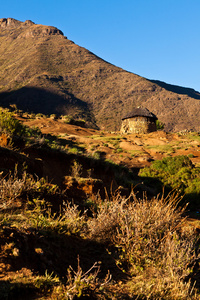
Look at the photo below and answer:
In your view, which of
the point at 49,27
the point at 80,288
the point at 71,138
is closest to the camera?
the point at 80,288

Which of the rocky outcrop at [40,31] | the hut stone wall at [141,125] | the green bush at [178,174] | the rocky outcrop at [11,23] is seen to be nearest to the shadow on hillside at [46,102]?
the hut stone wall at [141,125]

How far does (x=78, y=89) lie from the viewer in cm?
10094

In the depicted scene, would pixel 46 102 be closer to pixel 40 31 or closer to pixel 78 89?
pixel 78 89

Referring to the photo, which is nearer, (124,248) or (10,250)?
(10,250)

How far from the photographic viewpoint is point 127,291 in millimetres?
2879

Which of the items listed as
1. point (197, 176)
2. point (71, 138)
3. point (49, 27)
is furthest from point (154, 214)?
point (49, 27)

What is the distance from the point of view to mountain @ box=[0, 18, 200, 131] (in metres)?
85.0

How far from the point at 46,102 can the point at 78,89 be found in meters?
20.3

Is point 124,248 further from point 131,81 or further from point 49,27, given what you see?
point 49,27

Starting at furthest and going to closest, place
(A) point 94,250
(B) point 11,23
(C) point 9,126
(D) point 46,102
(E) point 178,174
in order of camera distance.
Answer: (B) point 11,23
(D) point 46,102
(E) point 178,174
(C) point 9,126
(A) point 94,250

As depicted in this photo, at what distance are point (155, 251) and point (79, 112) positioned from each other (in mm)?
83436

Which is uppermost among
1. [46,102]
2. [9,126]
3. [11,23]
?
[11,23]

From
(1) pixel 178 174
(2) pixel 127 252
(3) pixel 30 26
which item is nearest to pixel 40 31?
(3) pixel 30 26

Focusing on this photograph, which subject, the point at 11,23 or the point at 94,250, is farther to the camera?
the point at 11,23
